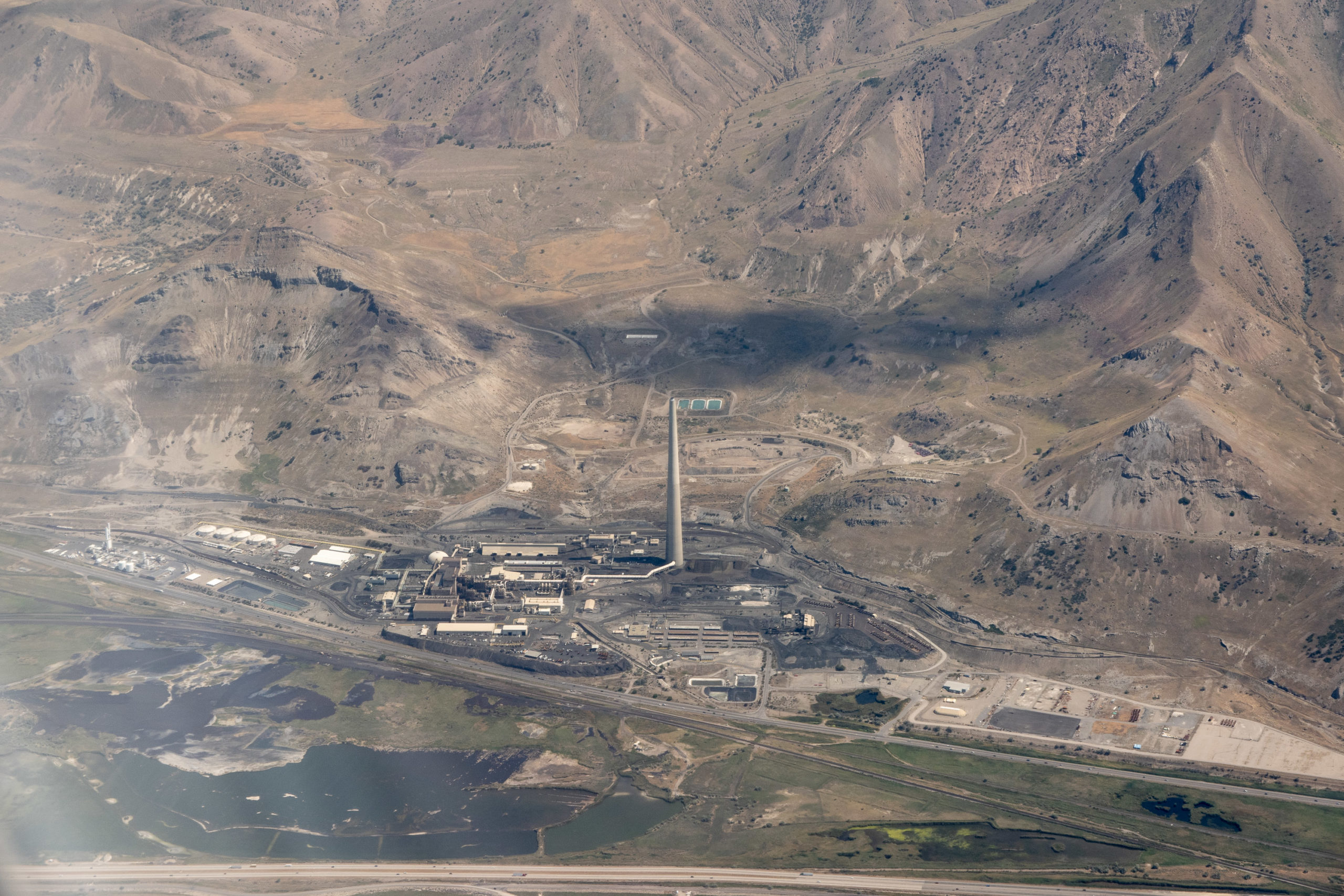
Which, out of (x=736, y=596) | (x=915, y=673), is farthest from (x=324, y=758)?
(x=915, y=673)

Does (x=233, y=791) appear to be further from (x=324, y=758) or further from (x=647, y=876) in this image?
(x=647, y=876)

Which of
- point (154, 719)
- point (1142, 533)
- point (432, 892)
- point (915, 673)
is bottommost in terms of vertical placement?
point (432, 892)

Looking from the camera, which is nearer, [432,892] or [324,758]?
[432,892]

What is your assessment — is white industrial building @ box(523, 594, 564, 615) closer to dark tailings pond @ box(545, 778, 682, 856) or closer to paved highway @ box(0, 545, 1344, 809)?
paved highway @ box(0, 545, 1344, 809)

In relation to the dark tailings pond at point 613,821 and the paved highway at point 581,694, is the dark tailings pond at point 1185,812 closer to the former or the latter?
the paved highway at point 581,694

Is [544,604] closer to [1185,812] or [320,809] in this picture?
[320,809]

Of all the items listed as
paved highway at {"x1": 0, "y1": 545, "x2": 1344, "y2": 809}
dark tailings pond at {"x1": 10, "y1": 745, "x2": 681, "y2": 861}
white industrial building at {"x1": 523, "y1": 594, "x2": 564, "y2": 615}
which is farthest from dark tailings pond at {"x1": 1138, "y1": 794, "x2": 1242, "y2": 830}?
white industrial building at {"x1": 523, "y1": 594, "x2": 564, "y2": 615}
